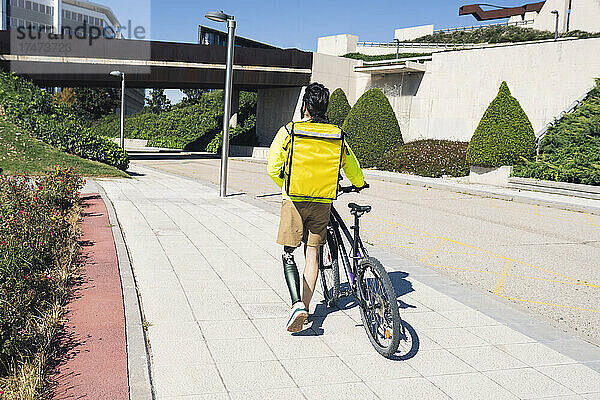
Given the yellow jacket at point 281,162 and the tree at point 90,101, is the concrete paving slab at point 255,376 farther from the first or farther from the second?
the tree at point 90,101

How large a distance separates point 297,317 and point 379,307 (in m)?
0.62

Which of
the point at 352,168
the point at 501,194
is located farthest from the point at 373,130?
the point at 352,168

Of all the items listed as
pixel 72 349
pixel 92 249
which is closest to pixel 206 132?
pixel 92 249

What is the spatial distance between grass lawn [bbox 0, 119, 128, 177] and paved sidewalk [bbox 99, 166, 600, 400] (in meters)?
10.7

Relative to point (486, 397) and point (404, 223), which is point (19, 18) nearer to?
point (404, 223)

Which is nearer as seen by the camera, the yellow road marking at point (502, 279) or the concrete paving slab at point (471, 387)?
the concrete paving slab at point (471, 387)

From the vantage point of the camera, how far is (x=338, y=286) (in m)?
4.86

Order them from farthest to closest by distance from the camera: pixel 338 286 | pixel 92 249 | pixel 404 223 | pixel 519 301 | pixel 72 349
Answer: pixel 404 223, pixel 92 249, pixel 519 301, pixel 338 286, pixel 72 349

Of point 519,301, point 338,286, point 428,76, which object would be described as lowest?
point 519,301

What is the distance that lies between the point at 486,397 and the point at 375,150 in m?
23.1

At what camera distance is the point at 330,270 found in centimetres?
501

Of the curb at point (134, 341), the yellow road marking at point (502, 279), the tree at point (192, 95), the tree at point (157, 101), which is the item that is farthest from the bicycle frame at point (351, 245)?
the tree at point (157, 101)

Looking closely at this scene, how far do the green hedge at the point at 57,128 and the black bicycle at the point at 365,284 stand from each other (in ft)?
51.3

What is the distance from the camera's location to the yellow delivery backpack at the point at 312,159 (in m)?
4.06
